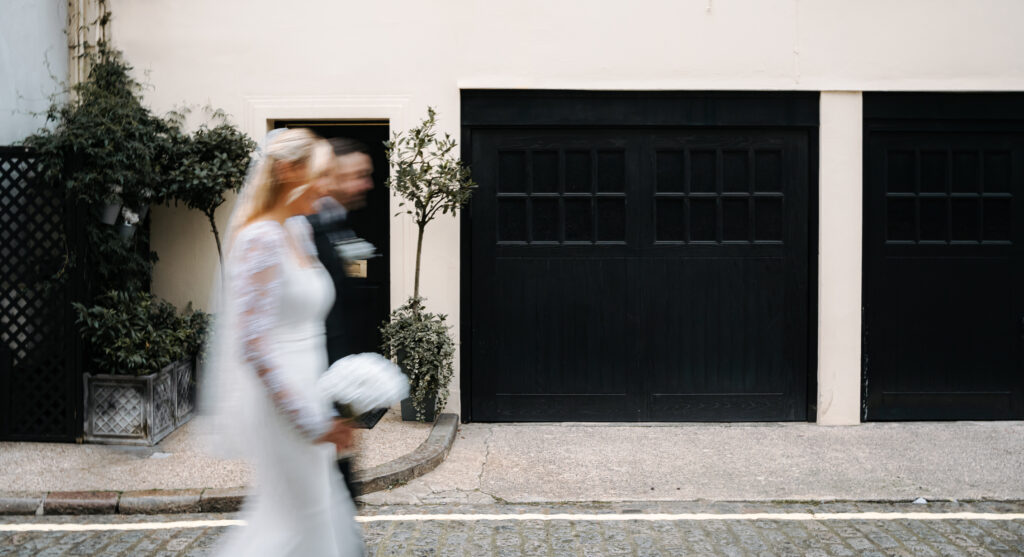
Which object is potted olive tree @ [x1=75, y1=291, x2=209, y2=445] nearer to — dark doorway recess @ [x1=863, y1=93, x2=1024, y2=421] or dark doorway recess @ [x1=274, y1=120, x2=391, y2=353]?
dark doorway recess @ [x1=274, y1=120, x2=391, y2=353]

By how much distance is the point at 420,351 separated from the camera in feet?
24.1

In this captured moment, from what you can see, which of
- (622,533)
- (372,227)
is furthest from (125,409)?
(622,533)

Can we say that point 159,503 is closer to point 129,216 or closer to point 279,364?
point 129,216

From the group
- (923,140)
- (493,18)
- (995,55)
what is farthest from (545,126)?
(995,55)

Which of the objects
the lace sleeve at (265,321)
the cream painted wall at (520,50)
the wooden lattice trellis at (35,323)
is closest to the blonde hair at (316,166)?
the lace sleeve at (265,321)

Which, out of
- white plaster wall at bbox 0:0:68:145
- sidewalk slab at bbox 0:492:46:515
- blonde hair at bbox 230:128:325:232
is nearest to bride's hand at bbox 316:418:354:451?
blonde hair at bbox 230:128:325:232

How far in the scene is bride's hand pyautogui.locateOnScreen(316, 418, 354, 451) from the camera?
3102 millimetres

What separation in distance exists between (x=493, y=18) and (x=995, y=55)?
14.6 ft

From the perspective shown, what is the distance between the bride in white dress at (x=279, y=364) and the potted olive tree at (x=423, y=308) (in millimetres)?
4105

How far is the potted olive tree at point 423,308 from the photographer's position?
7383 mm

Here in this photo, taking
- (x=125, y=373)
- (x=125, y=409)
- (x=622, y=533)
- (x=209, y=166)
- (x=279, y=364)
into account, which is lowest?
(x=622, y=533)

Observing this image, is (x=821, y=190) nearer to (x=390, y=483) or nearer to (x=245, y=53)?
(x=390, y=483)

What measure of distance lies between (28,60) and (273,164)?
5683 millimetres

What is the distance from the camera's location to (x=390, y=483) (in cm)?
613
